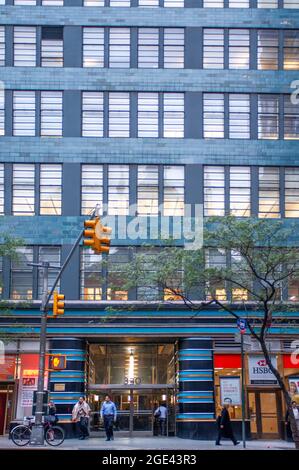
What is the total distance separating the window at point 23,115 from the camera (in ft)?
113

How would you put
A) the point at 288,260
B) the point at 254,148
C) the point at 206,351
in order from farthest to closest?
the point at 254,148
the point at 206,351
the point at 288,260

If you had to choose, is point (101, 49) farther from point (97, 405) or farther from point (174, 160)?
point (97, 405)

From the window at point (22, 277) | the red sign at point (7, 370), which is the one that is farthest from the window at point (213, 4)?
the red sign at point (7, 370)

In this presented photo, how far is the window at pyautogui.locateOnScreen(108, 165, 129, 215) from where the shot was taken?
3369cm

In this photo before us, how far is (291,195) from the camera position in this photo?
113ft

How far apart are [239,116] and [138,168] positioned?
5651mm

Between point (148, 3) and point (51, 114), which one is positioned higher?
point (148, 3)

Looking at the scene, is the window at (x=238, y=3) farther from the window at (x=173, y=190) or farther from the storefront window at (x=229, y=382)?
the storefront window at (x=229, y=382)

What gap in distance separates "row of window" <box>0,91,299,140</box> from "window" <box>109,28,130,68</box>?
1.58 m

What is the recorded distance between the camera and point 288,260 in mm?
24812

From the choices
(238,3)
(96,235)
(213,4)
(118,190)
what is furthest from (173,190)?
(96,235)

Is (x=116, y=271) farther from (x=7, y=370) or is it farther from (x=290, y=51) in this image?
(x=290, y=51)

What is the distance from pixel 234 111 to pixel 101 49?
7285mm

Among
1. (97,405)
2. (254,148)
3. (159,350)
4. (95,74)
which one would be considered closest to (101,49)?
(95,74)
